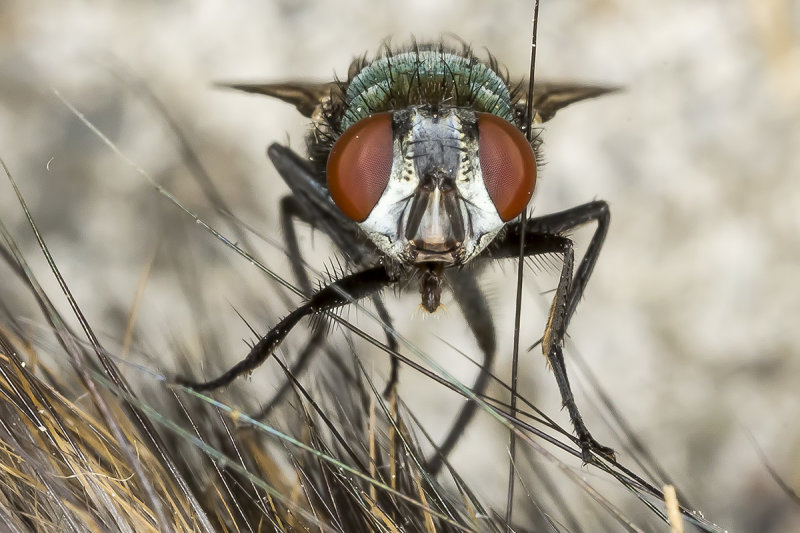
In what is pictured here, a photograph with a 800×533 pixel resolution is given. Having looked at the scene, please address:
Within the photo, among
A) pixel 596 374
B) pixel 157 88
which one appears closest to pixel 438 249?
pixel 596 374

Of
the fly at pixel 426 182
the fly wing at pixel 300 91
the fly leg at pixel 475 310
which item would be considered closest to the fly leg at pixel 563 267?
the fly at pixel 426 182

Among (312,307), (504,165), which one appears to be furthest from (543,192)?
(312,307)

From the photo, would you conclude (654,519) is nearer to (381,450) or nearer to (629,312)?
(629,312)

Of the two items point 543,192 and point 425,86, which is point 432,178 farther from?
point 543,192

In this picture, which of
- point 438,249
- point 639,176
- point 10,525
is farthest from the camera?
point 639,176

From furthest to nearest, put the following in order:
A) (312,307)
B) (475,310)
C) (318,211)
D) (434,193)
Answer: (475,310) < (318,211) < (312,307) < (434,193)

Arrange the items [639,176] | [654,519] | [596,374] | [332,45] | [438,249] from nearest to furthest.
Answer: [438,249] → [654,519] → [596,374] → [639,176] → [332,45]
